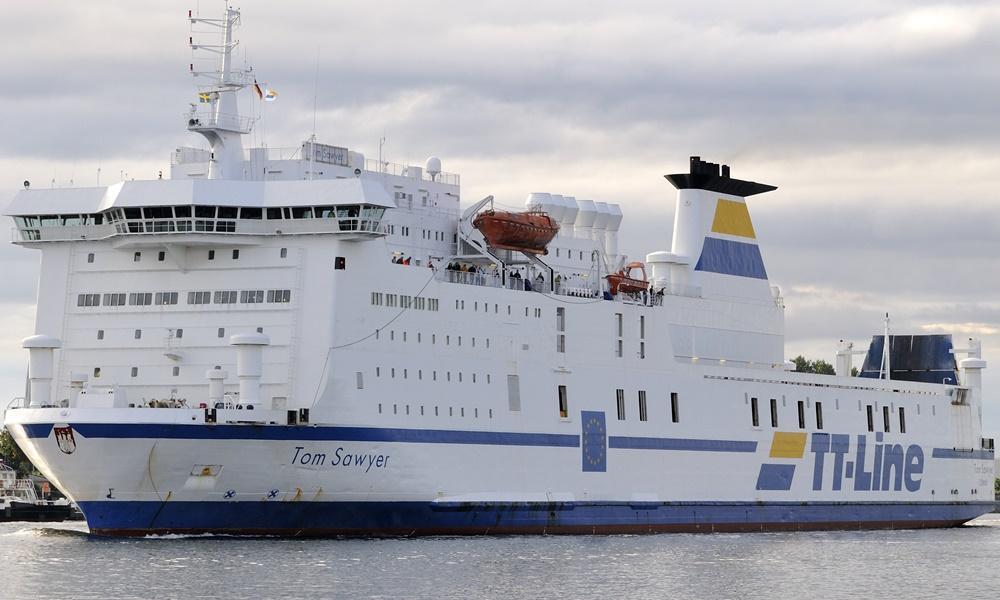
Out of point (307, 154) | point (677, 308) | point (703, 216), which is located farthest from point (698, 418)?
point (307, 154)

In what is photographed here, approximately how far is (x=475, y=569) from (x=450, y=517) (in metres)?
6.82

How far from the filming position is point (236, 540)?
40.8 metres

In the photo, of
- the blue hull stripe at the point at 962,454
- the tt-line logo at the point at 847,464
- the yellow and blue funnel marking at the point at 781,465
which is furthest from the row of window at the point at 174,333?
the blue hull stripe at the point at 962,454

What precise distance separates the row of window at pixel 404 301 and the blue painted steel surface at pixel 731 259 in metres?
13.8

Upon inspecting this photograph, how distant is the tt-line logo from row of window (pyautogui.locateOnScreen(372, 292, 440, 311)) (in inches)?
584

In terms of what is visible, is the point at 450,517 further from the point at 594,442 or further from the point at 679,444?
the point at 679,444

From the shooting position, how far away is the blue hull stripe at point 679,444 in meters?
49.2

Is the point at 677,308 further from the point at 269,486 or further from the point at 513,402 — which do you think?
the point at 269,486

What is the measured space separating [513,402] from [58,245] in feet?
40.1

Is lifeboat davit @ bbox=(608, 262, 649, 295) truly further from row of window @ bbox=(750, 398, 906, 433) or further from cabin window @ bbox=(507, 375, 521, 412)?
cabin window @ bbox=(507, 375, 521, 412)

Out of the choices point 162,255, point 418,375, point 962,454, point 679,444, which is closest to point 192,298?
point 162,255

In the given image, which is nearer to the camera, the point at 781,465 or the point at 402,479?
the point at 402,479

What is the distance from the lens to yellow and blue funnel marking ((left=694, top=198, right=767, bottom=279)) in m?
56.0

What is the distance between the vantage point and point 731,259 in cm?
5694
